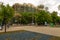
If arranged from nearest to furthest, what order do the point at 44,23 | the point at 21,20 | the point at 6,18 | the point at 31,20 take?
the point at 6,18 → the point at 44,23 → the point at 21,20 → the point at 31,20

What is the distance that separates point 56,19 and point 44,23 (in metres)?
20.6

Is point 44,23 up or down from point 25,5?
down

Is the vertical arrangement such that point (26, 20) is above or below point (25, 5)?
below

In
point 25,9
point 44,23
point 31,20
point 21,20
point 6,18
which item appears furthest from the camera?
point 25,9

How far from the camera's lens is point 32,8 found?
112750 mm

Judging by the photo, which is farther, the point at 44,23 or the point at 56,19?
the point at 56,19

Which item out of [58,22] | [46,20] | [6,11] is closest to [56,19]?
[58,22]

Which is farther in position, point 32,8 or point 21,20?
point 32,8

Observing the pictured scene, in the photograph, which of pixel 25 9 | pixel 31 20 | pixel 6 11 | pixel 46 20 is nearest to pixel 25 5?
pixel 25 9

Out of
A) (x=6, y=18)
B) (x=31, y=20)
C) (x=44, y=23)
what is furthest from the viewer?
(x=31, y=20)

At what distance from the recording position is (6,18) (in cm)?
3034

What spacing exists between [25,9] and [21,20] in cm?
3902

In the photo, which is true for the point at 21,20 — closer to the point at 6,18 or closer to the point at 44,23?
the point at 44,23

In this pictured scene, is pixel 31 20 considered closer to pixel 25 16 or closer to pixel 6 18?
pixel 25 16
